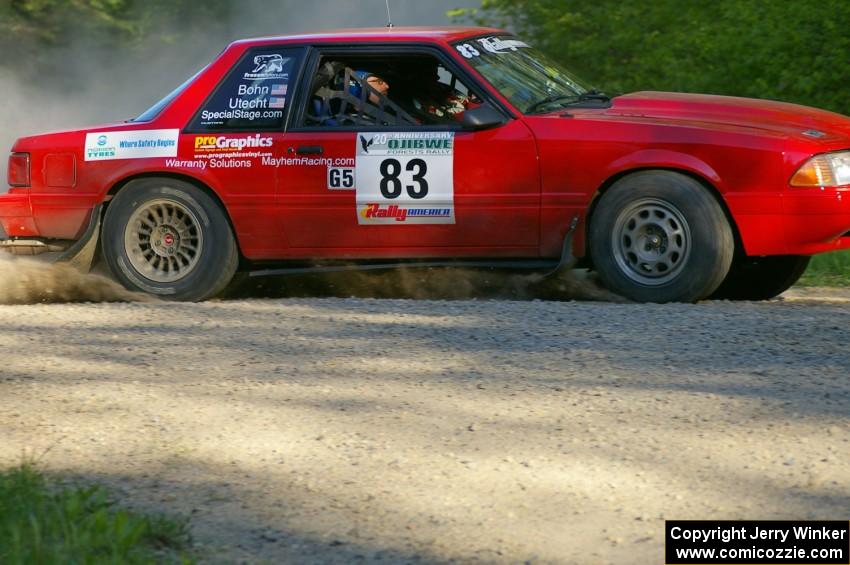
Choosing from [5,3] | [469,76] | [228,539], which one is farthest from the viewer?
[5,3]

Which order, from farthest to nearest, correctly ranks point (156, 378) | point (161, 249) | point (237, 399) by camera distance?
point (161, 249) < point (156, 378) < point (237, 399)

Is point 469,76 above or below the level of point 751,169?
above

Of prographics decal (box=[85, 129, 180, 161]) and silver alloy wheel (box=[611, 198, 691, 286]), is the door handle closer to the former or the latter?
prographics decal (box=[85, 129, 180, 161])

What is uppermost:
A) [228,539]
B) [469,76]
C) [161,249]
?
[469,76]

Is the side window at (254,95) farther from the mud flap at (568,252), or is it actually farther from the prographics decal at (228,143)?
the mud flap at (568,252)

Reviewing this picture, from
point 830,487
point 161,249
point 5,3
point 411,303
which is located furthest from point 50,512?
point 5,3

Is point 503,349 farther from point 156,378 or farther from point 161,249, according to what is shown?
point 161,249

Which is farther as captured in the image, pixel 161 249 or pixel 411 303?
pixel 161 249

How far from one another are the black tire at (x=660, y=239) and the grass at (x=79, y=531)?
12.5ft

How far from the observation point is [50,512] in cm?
433

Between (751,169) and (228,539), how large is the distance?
4.06 metres

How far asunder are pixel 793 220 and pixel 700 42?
8.22 meters

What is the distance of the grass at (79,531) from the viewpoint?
158 inches
